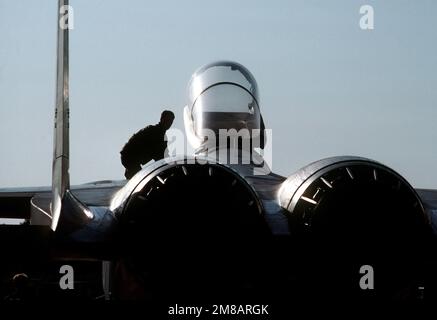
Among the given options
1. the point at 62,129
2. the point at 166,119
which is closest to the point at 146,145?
the point at 166,119

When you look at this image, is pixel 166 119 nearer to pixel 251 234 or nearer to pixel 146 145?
pixel 146 145

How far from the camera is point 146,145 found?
10.1 metres

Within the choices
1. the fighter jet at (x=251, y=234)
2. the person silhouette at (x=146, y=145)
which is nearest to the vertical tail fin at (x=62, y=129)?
the fighter jet at (x=251, y=234)

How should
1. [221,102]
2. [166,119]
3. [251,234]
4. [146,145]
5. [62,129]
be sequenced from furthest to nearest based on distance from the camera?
[221,102] < [166,119] < [146,145] < [62,129] < [251,234]

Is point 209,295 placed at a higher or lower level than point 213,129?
lower

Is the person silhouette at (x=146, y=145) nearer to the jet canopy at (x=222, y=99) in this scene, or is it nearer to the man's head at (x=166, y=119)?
the man's head at (x=166, y=119)

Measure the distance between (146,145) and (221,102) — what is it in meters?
1.58

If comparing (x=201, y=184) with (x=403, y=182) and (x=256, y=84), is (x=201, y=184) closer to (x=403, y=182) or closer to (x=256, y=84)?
(x=403, y=182)

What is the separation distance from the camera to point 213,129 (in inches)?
447

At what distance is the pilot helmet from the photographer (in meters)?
11.3

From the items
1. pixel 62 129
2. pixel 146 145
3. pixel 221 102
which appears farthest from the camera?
pixel 221 102

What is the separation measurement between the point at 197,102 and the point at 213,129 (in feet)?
1.71
